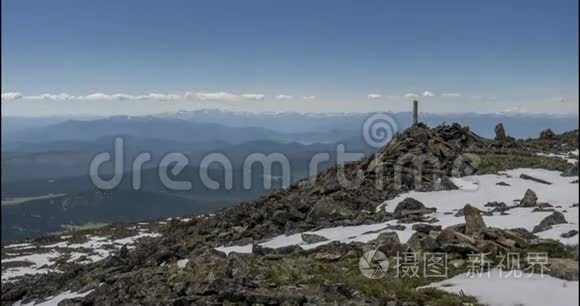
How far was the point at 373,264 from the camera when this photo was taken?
16.8 meters

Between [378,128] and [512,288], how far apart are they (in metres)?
20.5

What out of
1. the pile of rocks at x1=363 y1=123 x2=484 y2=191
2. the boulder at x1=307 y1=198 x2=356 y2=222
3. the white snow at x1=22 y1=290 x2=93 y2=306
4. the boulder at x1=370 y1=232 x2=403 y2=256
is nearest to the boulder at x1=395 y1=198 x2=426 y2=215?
the boulder at x1=307 y1=198 x2=356 y2=222

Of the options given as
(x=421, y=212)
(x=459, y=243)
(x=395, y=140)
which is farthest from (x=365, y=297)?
(x=395, y=140)

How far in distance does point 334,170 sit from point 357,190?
7.45 metres

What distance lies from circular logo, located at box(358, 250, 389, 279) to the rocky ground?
22 centimetres

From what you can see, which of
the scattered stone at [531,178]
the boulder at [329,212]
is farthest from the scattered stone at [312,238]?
the scattered stone at [531,178]

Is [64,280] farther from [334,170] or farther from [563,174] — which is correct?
[563,174]

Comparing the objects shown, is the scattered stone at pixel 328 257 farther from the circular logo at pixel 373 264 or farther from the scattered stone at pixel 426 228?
the scattered stone at pixel 426 228

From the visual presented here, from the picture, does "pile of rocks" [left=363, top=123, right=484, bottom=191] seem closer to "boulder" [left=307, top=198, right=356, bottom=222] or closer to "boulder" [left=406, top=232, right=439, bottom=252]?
"boulder" [left=307, top=198, right=356, bottom=222]

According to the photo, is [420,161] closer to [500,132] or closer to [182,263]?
[500,132]

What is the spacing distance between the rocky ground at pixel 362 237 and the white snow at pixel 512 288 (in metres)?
0.18

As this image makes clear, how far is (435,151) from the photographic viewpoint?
34.0 meters

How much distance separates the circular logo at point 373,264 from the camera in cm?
1605

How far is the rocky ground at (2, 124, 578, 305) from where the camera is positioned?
14531mm
